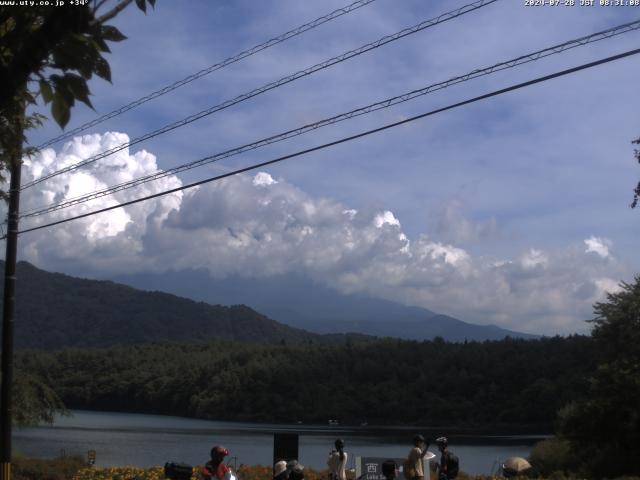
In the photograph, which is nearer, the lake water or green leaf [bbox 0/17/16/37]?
green leaf [bbox 0/17/16/37]

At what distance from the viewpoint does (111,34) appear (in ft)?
15.4

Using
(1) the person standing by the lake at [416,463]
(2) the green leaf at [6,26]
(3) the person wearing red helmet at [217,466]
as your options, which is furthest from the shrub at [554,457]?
(2) the green leaf at [6,26]

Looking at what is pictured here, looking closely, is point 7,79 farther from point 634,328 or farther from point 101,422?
point 101,422

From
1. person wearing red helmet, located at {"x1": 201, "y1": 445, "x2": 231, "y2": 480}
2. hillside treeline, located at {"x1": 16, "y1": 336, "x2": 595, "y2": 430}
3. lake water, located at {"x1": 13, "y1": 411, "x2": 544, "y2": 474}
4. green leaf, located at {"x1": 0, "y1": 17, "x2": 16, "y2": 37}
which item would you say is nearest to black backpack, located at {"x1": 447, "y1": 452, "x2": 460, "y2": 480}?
person wearing red helmet, located at {"x1": 201, "y1": 445, "x2": 231, "y2": 480}

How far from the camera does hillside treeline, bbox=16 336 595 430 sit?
71438mm

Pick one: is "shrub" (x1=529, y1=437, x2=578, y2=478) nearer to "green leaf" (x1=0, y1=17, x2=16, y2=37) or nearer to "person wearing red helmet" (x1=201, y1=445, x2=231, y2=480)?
"person wearing red helmet" (x1=201, y1=445, x2=231, y2=480)

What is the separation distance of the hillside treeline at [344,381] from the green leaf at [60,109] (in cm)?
5804

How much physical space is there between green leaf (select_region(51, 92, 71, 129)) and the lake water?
1182 inches

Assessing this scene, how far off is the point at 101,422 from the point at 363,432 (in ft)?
93.9

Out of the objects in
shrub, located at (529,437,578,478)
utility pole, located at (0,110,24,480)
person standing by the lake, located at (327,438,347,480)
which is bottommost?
shrub, located at (529,437,578,478)

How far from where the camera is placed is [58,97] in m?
4.67

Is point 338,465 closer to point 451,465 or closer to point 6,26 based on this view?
point 451,465

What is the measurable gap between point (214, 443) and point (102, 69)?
171ft

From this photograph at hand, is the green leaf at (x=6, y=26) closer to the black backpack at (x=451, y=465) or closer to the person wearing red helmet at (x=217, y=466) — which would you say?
the person wearing red helmet at (x=217, y=466)
